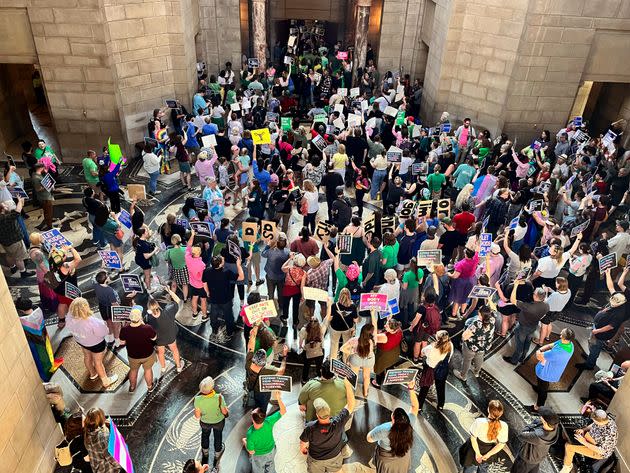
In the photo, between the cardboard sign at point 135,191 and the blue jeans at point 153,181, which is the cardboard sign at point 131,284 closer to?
the cardboard sign at point 135,191

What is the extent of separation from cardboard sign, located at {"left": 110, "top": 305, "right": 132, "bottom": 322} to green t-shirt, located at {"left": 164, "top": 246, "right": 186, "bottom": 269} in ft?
5.76

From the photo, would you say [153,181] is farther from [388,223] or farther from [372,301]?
[372,301]

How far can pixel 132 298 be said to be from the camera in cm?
873

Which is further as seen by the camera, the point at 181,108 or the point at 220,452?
the point at 181,108

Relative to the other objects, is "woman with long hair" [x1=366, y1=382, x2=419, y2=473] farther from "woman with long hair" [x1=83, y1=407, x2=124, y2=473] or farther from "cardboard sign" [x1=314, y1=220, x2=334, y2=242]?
"cardboard sign" [x1=314, y1=220, x2=334, y2=242]

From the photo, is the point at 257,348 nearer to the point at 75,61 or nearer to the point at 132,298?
the point at 132,298

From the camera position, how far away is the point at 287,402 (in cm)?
894

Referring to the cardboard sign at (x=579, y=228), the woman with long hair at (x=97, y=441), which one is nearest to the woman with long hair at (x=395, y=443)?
the woman with long hair at (x=97, y=441)

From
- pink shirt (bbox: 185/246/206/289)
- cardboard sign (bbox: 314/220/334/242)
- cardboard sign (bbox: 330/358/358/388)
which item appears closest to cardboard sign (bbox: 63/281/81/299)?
pink shirt (bbox: 185/246/206/289)

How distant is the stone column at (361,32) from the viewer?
A: 74.3 feet

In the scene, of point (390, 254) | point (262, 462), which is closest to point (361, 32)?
point (390, 254)

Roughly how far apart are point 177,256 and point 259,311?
2.57 metres

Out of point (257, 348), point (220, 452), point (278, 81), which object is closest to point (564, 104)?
point (278, 81)

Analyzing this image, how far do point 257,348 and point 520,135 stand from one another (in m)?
13.7
